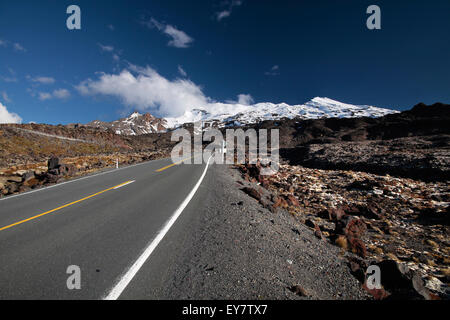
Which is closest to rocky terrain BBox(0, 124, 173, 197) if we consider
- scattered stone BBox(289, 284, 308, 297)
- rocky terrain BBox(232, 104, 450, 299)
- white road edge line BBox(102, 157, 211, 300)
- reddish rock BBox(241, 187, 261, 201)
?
white road edge line BBox(102, 157, 211, 300)

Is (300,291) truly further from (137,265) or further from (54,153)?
(54,153)

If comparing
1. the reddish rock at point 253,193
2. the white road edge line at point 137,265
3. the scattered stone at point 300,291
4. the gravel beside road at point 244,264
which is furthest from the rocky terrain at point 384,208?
the white road edge line at point 137,265

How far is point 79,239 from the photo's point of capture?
3850 millimetres

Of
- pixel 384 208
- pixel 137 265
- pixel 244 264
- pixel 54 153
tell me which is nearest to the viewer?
pixel 137 265

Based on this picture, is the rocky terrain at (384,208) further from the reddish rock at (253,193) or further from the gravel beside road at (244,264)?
the gravel beside road at (244,264)

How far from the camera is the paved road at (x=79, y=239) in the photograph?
2.58 m

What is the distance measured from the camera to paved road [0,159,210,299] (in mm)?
2580

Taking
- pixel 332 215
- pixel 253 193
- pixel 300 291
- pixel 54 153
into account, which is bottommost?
pixel 332 215

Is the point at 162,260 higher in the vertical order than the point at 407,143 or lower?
lower

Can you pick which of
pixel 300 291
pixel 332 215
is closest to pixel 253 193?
pixel 332 215

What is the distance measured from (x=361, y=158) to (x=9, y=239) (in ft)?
65.0

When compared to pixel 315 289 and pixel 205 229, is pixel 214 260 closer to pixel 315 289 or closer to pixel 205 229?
pixel 205 229
